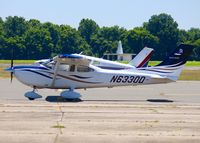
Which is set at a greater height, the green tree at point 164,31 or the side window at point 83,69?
the green tree at point 164,31

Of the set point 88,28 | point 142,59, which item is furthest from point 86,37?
point 142,59

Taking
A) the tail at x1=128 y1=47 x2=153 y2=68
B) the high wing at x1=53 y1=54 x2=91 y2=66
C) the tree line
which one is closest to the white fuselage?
the high wing at x1=53 y1=54 x2=91 y2=66

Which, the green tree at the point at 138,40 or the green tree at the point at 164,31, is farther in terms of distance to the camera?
the green tree at the point at 164,31

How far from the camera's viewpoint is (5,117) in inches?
497

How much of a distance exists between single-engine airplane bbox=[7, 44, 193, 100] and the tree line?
82.5 m

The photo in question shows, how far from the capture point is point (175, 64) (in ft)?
67.5

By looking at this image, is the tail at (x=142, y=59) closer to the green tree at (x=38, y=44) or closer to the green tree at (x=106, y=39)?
the green tree at (x=38, y=44)

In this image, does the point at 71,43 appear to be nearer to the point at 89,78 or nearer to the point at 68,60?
the point at 89,78

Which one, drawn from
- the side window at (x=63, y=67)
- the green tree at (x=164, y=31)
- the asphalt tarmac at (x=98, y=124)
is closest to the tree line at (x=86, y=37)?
the green tree at (x=164, y=31)

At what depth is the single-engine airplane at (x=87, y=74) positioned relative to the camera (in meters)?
→ 20.1

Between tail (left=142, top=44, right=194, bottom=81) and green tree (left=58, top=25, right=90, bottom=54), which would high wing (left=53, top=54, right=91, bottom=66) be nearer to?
tail (left=142, top=44, right=194, bottom=81)

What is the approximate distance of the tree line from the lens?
343ft

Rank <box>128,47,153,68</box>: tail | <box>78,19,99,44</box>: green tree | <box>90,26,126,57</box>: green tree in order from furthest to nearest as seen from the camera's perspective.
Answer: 1. <box>78,19,99,44</box>: green tree
2. <box>90,26,126,57</box>: green tree
3. <box>128,47,153,68</box>: tail

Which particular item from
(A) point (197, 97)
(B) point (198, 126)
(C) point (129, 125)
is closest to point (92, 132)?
(C) point (129, 125)
